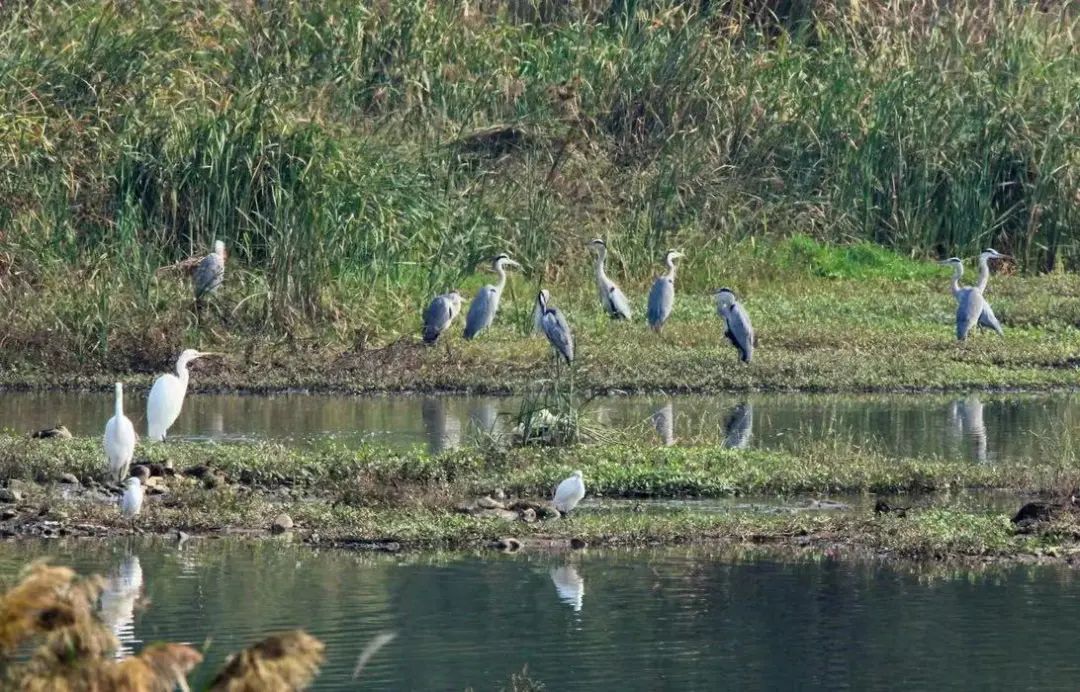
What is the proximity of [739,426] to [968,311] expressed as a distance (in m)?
4.26

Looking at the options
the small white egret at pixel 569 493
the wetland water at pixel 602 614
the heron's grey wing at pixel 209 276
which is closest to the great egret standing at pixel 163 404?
the wetland water at pixel 602 614

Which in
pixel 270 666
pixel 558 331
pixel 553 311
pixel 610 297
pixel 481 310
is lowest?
pixel 270 666

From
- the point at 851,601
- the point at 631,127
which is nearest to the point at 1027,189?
the point at 631,127

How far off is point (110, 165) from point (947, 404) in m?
7.72

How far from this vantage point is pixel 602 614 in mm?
9188

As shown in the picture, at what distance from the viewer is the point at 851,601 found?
30.8ft

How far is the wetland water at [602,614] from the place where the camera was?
27.1 feet

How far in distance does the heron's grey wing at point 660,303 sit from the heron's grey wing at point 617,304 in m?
0.37

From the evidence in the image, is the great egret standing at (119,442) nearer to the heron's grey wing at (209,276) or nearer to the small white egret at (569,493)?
the small white egret at (569,493)

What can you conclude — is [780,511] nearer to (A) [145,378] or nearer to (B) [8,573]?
(B) [8,573]

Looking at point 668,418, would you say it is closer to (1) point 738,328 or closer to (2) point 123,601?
(1) point 738,328

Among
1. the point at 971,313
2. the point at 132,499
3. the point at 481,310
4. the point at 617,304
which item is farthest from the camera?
the point at 617,304

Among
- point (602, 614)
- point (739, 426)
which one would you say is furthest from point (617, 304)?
point (602, 614)

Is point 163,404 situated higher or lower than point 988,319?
lower
